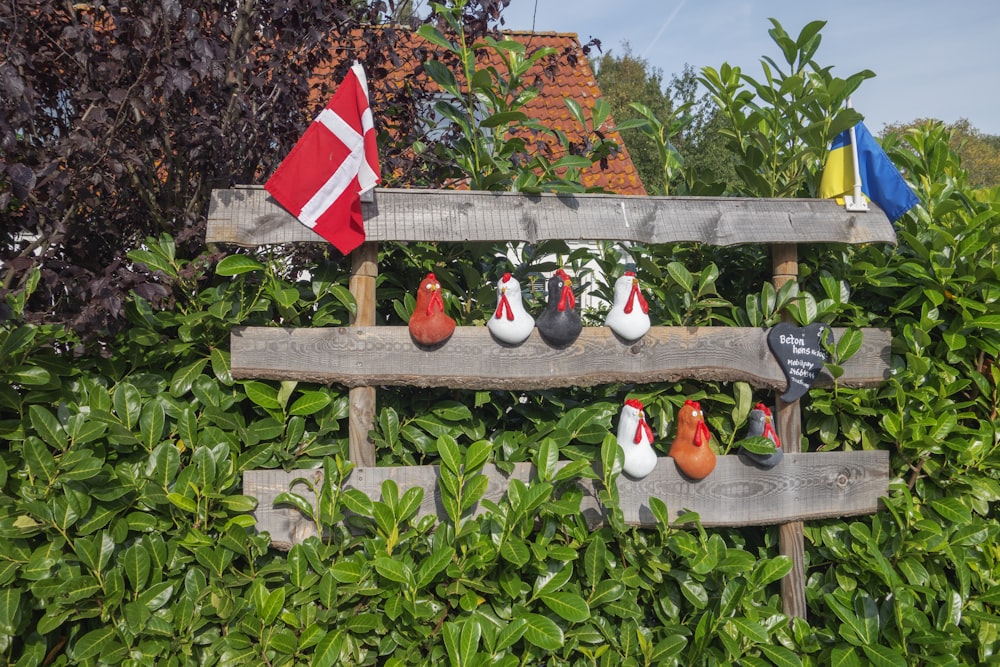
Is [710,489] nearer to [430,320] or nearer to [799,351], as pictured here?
[799,351]

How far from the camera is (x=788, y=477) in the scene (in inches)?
100

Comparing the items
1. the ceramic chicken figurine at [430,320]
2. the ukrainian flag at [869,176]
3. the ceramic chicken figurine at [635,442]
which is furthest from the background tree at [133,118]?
the ukrainian flag at [869,176]

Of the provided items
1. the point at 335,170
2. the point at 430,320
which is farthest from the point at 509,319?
the point at 335,170

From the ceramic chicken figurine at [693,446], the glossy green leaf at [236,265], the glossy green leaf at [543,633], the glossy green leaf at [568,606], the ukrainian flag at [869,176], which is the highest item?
the ukrainian flag at [869,176]

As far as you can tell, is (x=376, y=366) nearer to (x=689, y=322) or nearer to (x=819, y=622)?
(x=689, y=322)

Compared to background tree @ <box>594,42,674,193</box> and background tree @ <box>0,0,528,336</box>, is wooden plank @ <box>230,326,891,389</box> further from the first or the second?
background tree @ <box>594,42,674,193</box>

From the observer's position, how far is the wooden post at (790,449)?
8.46 feet

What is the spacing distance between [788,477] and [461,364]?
1278mm

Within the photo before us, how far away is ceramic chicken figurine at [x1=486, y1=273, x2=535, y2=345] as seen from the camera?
2367 millimetres

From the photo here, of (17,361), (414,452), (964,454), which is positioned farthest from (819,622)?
(17,361)

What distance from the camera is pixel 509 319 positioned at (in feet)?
7.76

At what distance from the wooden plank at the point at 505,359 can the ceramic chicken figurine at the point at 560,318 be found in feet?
0.13

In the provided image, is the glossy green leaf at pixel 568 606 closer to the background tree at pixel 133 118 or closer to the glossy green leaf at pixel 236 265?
the glossy green leaf at pixel 236 265

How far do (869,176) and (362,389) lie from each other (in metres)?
2.11
